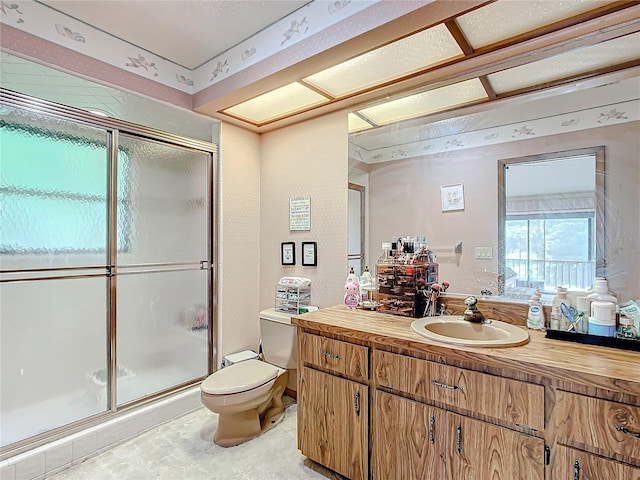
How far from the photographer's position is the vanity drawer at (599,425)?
38.3 inches

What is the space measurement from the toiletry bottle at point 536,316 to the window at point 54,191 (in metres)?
2.39

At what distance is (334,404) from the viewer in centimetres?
163

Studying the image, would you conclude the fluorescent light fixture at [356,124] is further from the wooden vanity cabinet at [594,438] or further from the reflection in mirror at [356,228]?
the wooden vanity cabinet at [594,438]

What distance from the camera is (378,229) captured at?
217 cm

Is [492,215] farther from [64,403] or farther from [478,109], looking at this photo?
[64,403]

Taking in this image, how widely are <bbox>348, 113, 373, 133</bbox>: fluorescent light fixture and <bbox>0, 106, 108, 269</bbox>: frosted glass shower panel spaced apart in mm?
1589

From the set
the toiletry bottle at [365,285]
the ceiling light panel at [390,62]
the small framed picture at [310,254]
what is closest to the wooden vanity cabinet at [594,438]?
the toiletry bottle at [365,285]

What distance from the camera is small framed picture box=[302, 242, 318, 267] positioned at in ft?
8.16

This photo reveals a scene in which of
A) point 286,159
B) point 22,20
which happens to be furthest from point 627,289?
point 22,20

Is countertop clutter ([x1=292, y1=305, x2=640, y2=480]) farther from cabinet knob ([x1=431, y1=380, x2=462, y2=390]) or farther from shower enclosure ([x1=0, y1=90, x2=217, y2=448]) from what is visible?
shower enclosure ([x1=0, y1=90, x2=217, y2=448])

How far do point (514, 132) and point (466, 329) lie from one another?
3.43 feet

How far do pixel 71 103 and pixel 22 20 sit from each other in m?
0.41

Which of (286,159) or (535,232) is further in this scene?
(286,159)

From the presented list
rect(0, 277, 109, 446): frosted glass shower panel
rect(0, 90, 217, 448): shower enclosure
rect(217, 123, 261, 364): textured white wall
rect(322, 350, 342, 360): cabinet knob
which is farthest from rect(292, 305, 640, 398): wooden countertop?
rect(0, 277, 109, 446): frosted glass shower panel
